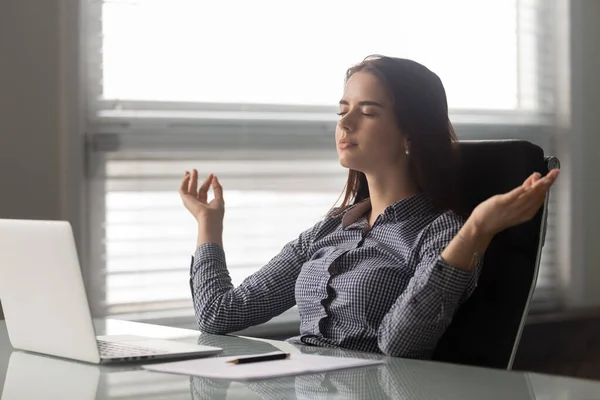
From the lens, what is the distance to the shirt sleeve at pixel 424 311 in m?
1.59

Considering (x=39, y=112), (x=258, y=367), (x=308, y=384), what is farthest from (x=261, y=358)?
(x=39, y=112)

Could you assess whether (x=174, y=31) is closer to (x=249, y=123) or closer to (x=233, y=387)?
(x=249, y=123)

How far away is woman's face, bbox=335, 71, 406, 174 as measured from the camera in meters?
1.90

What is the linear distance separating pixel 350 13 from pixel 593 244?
1.64 metres

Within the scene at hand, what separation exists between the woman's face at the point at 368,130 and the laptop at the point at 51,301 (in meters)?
0.53

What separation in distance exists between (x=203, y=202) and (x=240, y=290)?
205 mm

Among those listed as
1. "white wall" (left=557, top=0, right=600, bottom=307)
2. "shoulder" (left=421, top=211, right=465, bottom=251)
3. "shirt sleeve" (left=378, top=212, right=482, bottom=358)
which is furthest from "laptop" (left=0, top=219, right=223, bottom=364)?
"white wall" (left=557, top=0, right=600, bottom=307)

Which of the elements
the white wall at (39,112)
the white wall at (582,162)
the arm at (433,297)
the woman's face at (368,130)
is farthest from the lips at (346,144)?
the white wall at (582,162)

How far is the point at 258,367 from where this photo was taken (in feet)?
4.37

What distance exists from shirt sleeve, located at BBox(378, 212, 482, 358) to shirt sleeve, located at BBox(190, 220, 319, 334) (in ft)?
1.37

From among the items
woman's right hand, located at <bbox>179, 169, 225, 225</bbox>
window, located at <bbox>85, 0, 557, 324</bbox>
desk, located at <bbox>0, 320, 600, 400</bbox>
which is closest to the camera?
desk, located at <bbox>0, 320, 600, 400</bbox>

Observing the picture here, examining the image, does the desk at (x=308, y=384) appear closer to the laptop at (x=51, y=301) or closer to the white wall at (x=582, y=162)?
the laptop at (x=51, y=301)

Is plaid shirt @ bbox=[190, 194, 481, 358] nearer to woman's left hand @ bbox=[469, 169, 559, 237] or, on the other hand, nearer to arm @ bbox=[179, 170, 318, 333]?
arm @ bbox=[179, 170, 318, 333]

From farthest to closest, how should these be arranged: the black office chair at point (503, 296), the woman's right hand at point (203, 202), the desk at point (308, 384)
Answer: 1. the woman's right hand at point (203, 202)
2. the black office chair at point (503, 296)
3. the desk at point (308, 384)
